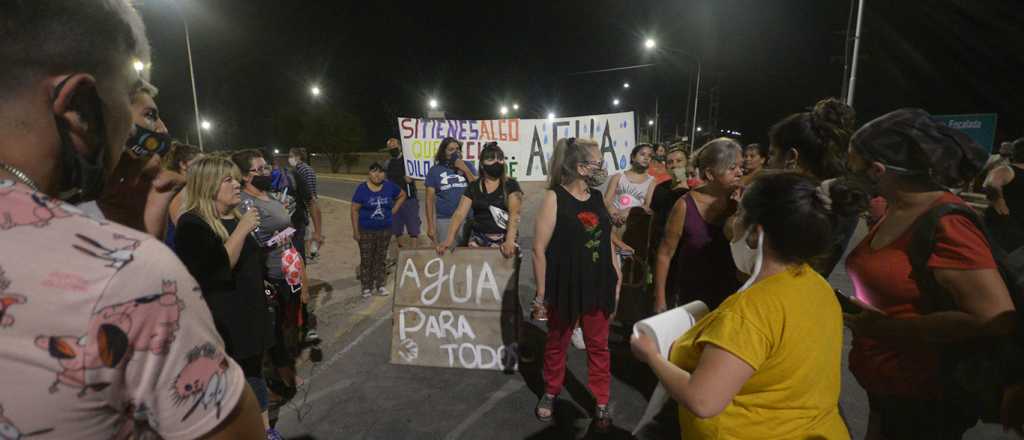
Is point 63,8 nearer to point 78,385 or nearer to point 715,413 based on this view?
point 78,385

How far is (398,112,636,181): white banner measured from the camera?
26.2 feet

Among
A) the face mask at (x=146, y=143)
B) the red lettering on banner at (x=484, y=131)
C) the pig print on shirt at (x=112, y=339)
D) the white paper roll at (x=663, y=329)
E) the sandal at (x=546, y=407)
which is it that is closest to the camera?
the pig print on shirt at (x=112, y=339)

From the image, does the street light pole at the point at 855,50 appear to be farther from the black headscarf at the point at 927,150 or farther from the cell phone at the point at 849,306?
the cell phone at the point at 849,306

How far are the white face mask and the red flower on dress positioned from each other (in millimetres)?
1510

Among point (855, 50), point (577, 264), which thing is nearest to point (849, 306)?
point (577, 264)

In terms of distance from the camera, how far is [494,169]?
15.8 feet

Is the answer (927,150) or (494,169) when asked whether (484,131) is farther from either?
(927,150)

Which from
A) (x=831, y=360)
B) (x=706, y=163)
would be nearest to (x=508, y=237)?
(x=706, y=163)

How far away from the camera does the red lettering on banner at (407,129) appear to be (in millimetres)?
8430

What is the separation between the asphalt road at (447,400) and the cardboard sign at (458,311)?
0.14 metres

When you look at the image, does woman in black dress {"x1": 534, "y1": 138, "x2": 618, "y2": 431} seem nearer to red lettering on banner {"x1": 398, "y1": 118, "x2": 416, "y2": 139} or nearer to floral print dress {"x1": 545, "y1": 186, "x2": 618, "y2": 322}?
floral print dress {"x1": 545, "y1": 186, "x2": 618, "y2": 322}

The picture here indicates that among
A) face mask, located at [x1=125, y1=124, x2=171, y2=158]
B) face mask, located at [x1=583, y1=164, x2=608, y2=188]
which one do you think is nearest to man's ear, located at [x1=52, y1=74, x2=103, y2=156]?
face mask, located at [x1=125, y1=124, x2=171, y2=158]

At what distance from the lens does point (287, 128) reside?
5272cm

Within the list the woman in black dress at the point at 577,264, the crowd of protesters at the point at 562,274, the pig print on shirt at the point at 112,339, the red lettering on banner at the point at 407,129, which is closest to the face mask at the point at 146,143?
the crowd of protesters at the point at 562,274
